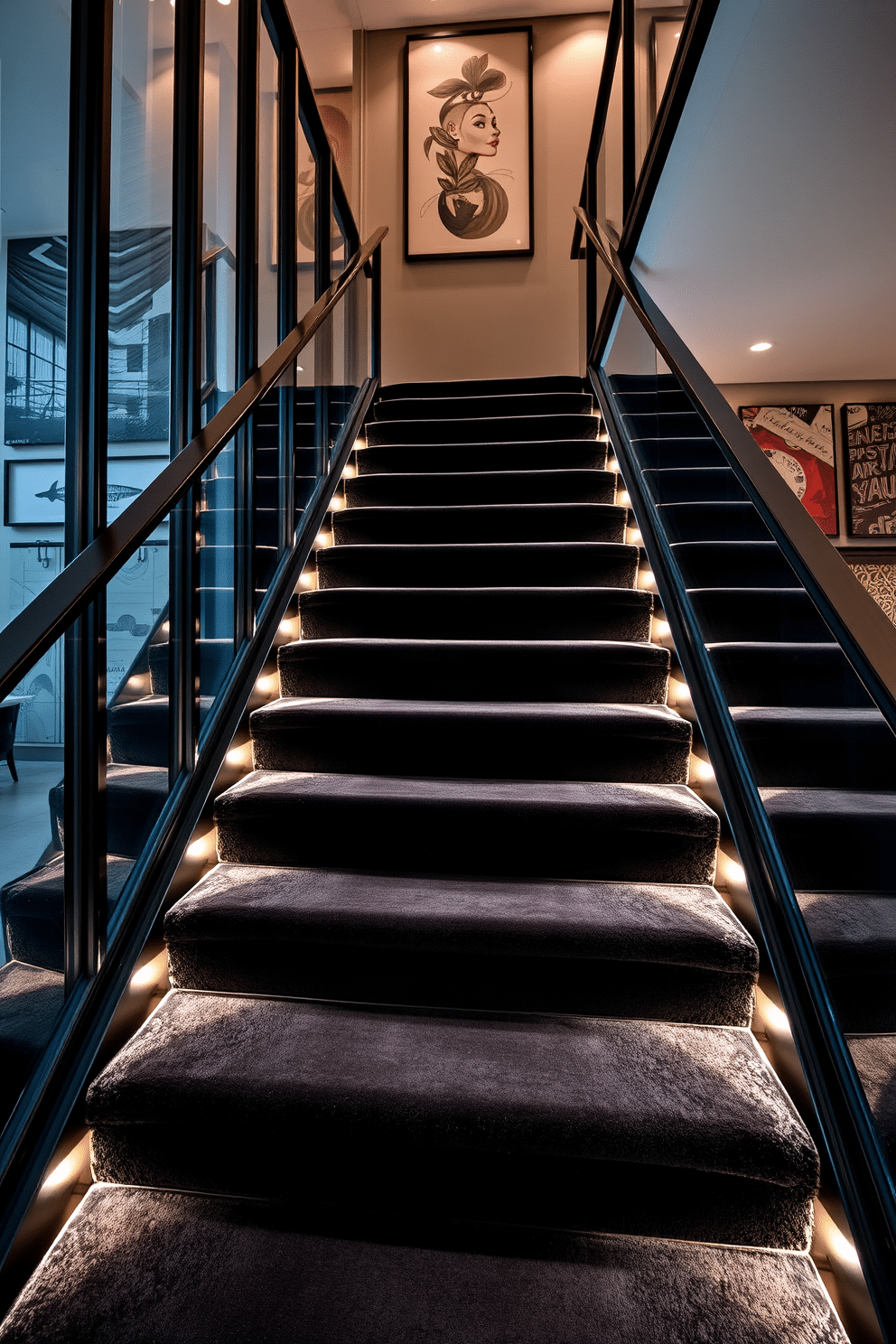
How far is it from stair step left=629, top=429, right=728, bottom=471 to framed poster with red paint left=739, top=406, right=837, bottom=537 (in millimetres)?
2549

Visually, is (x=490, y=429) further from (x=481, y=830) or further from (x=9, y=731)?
(x=9, y=731)

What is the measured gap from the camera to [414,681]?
199cm

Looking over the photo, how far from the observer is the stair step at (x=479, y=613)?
2090mm

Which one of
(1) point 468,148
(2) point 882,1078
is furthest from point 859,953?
(1) point 468,148

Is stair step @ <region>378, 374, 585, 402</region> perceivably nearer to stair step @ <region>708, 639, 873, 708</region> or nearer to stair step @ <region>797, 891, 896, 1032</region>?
stair step @ <region>708, 639, 873, 708</region>

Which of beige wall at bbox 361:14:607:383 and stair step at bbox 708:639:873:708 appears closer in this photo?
stair step at bbox 708:639:873:708

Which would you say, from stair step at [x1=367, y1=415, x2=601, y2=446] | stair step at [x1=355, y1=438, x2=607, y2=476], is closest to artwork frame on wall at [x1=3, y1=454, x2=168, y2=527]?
stair step at [x1=355, y1=438, x2=607, y2=476]

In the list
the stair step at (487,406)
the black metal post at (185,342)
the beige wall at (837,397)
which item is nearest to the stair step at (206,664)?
the black metal post at (185,342)

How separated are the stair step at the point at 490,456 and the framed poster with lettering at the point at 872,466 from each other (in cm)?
252

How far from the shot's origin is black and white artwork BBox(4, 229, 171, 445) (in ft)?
3.58

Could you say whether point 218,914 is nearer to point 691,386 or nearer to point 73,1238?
point 73,1238

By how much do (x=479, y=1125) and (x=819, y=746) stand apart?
778 millimetres

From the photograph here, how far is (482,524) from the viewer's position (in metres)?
2.51

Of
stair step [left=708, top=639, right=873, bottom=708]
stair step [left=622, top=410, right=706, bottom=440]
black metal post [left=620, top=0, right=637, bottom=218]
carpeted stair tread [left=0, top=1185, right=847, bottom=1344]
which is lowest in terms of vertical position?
carpeted stair tread [left=0, top=1185, right=847, bottom=1344]
